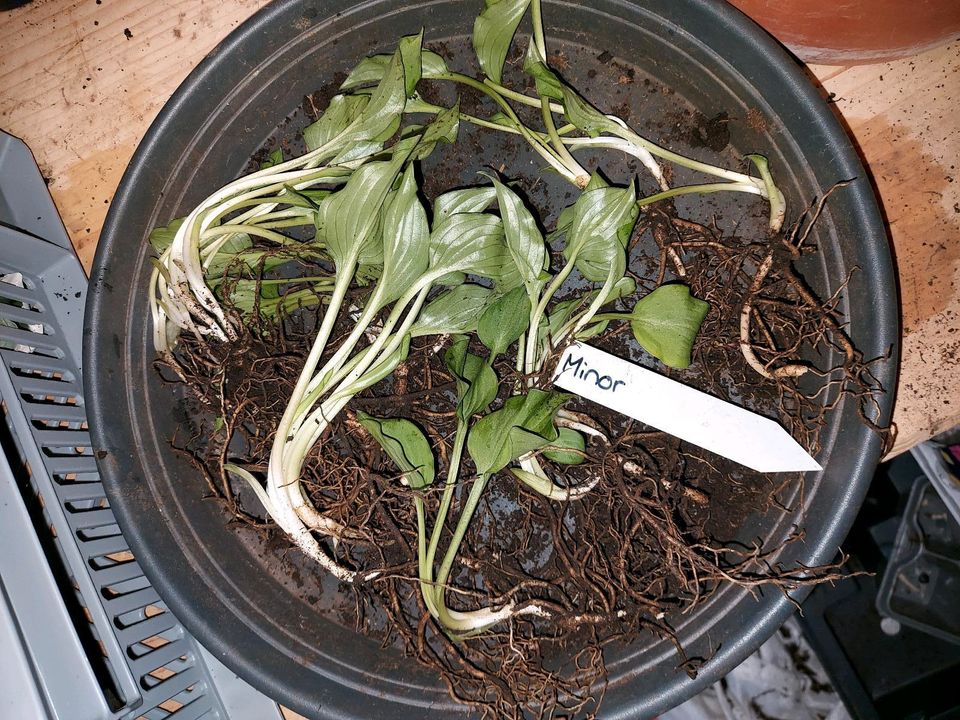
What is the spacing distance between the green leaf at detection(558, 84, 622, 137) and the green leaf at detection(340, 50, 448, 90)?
16cm

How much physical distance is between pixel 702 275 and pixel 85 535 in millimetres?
919

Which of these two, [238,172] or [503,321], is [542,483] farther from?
[238,172]

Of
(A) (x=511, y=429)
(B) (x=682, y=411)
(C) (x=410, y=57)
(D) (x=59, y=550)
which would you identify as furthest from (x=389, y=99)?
(D) (x=59, y=550)

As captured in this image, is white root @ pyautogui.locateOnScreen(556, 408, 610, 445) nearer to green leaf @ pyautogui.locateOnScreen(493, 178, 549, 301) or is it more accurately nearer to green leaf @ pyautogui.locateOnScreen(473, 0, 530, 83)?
green leaf @ pyautogui.locateOnScreen(493, 178, 549, 301)

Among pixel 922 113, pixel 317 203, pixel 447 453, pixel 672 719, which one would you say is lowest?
pixel 672 719

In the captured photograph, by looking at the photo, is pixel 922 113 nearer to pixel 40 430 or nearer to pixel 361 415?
pixel 361 415

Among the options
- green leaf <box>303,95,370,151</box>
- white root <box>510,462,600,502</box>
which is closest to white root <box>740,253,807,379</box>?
white root <box>510,462,600,502</box>

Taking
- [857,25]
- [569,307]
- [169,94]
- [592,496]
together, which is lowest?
[592,496]

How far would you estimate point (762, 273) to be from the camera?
769 mm

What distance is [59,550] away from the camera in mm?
842

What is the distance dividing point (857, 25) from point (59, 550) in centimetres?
117

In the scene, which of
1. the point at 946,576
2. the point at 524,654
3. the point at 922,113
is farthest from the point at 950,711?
the point at 922,113

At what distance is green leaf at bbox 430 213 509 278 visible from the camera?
2.29ft

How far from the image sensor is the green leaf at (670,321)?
71 centimetres
